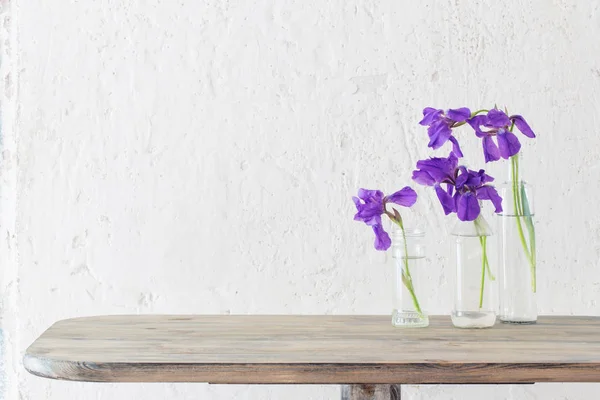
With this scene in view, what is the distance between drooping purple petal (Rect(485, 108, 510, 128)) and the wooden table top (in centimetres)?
36

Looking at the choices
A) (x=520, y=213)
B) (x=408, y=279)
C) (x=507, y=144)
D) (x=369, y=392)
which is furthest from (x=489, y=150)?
(x=369, y=392)

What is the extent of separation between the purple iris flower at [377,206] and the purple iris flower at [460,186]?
0.06m

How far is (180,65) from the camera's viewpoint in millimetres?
1774

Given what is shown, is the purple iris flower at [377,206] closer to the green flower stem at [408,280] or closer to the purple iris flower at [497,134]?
the green flower stem at [408,280]

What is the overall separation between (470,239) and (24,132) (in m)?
1.03

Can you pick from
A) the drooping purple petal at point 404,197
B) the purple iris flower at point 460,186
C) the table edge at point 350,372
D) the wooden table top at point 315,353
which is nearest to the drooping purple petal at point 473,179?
the purple iris flower at point 460,186

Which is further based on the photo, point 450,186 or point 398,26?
point 398,26

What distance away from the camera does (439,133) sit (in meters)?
1.37

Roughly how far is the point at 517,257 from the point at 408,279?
0.71 feet

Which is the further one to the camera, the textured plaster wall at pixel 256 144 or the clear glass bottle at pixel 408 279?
the textured plaster wall at pixel 256 144

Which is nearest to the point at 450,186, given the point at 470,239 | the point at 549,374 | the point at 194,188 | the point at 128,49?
the point at 470,239

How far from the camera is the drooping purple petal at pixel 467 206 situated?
1366mm

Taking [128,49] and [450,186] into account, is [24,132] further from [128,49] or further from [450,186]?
[450,186]

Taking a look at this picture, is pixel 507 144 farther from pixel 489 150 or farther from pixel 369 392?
pixel 369 392
